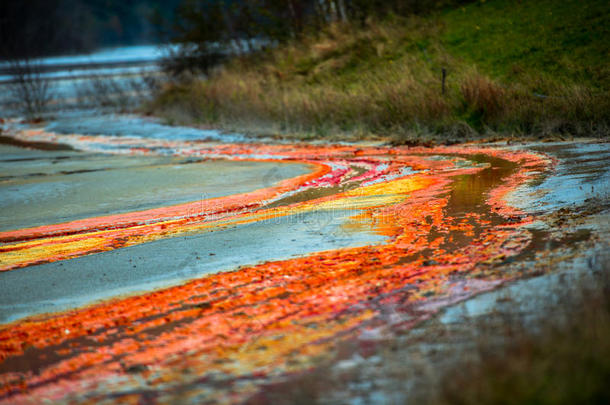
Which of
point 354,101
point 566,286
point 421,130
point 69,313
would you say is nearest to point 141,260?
point 69,313

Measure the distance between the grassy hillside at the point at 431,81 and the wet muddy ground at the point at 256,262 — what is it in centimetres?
231

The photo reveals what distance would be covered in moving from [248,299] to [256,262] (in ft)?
2.97

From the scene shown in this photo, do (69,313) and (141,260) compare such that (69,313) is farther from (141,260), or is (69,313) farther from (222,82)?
(222,82)

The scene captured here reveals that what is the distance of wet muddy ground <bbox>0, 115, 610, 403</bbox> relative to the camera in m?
3.45

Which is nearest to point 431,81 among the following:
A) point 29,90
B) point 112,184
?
point 112,184

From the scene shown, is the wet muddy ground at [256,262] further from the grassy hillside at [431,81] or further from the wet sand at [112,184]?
the grassy hillside at [431,81]

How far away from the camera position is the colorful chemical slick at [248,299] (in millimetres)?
3336

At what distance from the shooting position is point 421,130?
13.2m

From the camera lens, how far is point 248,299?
4.40 metres

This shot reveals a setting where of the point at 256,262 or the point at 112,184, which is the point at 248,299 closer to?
the point at 256,262

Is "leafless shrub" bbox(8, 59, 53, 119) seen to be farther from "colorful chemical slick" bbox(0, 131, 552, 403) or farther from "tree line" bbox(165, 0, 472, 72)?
"colorful chemical slick" bbox(0, 131, 552, 403)

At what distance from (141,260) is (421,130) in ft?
28.6

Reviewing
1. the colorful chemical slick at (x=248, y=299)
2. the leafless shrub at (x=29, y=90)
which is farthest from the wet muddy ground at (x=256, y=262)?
the leafless shrub at (x=29, y=90)

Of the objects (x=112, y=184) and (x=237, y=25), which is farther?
(x=237, y=25)
